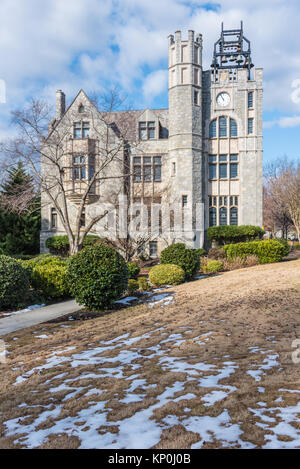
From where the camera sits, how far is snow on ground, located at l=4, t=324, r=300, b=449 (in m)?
3.36

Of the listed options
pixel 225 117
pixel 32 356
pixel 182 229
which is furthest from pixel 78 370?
pixel 225 117

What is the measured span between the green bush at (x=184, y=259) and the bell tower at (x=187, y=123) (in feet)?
27.4

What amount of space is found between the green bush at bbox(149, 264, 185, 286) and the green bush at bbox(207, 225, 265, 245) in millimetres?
9988

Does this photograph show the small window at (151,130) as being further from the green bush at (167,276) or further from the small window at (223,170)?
the green bush at (167,276)

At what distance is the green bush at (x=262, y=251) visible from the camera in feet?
61.9

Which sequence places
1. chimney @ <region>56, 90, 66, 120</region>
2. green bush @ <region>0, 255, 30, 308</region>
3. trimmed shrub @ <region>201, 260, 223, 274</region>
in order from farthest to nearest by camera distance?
chimney @ <region>56, 90, 66, 120</region>, trimmed shrub @ <region>201, 260, 223, 274</region>, green bush @ <region>0, 255, 30, 308</region>

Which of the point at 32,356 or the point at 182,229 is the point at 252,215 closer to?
the point at 182,229

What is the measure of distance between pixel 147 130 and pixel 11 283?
17984 mm

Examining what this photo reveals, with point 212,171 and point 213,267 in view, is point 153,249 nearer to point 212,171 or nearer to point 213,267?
point 212,171

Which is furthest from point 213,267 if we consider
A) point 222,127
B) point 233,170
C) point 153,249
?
point 222,127

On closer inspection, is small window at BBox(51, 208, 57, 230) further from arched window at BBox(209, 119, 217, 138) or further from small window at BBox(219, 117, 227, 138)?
small window at BBox(219, 117, 227, 138)

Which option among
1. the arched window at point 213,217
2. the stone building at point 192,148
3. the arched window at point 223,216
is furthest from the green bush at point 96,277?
the arched window at point 223,216

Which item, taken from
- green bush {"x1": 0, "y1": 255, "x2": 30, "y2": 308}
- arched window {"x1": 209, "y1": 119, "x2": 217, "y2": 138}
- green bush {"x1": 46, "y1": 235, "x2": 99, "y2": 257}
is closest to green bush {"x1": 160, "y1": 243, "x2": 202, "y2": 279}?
green bush {"x1": 0, "y1": 255, "x2": 30, "y2": 308}

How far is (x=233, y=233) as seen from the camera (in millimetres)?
23922
